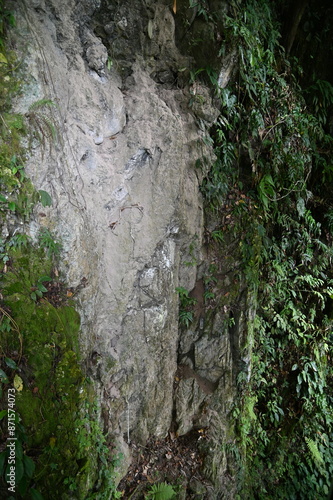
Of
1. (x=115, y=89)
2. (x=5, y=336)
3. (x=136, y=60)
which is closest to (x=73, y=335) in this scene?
(x=5, y=336)

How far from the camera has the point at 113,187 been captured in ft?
13.6

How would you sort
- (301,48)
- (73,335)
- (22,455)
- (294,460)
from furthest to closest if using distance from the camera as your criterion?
(301,48)
(294,460)
(73,335)
(22,455)

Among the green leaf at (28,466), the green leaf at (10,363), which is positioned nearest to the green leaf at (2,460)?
the green leaf at (28,466)

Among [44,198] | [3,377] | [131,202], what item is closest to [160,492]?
[3,377]

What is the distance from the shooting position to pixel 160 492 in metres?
4.13

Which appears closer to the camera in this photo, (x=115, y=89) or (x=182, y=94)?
(x=115, y=89)

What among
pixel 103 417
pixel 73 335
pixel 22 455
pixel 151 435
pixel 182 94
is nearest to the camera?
pixel 22 455

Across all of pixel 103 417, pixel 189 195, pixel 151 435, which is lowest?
pixel 151 435

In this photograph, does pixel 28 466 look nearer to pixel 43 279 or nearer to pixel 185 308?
pixel 43 279

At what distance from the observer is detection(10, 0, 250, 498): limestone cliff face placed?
354cm

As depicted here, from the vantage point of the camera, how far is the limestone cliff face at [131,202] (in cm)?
354

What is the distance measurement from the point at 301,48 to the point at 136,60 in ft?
14.3

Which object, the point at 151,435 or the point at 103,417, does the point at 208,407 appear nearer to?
the point at 151,435

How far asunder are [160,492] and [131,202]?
3.51m
